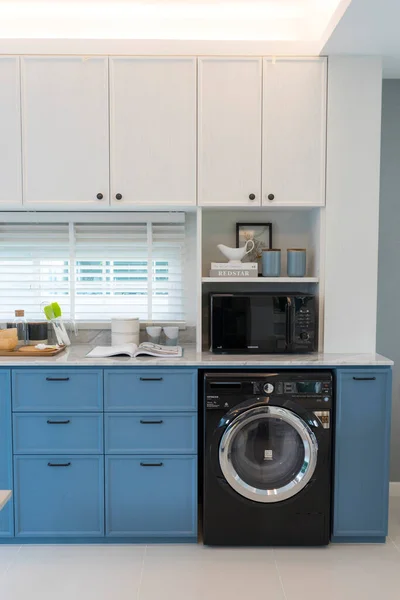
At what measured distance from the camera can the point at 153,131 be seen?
9.55ft

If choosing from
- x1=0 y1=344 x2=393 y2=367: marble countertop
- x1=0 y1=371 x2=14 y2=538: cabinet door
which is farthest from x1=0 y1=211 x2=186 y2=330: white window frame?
x1=0 y1=371 x2=14 y2=538: cabinet door

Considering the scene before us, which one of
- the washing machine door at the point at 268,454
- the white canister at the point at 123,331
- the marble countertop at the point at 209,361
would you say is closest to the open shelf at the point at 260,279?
the marble countertop at the point at 209,361

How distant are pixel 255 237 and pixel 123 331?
3.12 feet

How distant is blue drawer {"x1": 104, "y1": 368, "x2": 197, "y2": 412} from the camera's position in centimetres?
275

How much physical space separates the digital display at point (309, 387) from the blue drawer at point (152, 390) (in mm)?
512

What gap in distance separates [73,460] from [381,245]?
6.95 feet

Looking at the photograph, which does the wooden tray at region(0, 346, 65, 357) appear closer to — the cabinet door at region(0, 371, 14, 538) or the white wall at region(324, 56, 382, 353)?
the cabinet door at region(0, 371, 14, 538)

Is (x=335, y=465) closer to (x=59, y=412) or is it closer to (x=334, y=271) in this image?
(x=334, y=271)

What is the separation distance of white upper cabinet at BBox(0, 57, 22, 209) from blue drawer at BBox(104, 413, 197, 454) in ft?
4.23

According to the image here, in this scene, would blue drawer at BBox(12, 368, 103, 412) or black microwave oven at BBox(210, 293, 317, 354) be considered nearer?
blue drawer at BBox(12, 368, 103, 412)

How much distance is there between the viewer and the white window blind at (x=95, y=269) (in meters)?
3.37

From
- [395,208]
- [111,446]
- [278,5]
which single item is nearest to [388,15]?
[278,5]

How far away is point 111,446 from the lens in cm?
276

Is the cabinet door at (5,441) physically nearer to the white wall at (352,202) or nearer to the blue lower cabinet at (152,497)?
A: the blue lower cabinet at (152,497)
